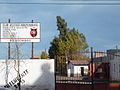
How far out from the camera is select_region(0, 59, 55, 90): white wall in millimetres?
24297

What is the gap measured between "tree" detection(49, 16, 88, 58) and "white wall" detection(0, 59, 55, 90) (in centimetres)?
3006

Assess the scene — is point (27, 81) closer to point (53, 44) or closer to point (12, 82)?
point (12, 82)

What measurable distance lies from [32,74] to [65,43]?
43.2 metres

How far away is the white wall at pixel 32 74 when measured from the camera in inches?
957

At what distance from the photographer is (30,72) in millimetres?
24438

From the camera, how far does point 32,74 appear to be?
961 inches

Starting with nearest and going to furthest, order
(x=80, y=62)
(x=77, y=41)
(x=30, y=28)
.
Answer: (x=30, y=28), (x=80, y=62), (x=77, y=41)

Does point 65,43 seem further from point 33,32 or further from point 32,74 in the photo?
point 32,74

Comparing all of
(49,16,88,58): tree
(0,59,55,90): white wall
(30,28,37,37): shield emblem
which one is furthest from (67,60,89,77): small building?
(49,16,88,58): tree

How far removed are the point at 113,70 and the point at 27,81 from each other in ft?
71.2

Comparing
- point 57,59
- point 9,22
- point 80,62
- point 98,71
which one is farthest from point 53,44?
point 57,59

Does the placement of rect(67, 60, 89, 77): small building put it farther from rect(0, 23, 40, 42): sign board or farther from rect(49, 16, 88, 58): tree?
rect(49, 16, 88, 58): tree

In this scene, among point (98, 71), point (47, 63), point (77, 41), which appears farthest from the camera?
point (77, 41)

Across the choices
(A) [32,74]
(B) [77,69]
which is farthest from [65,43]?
(A) [32,74]
